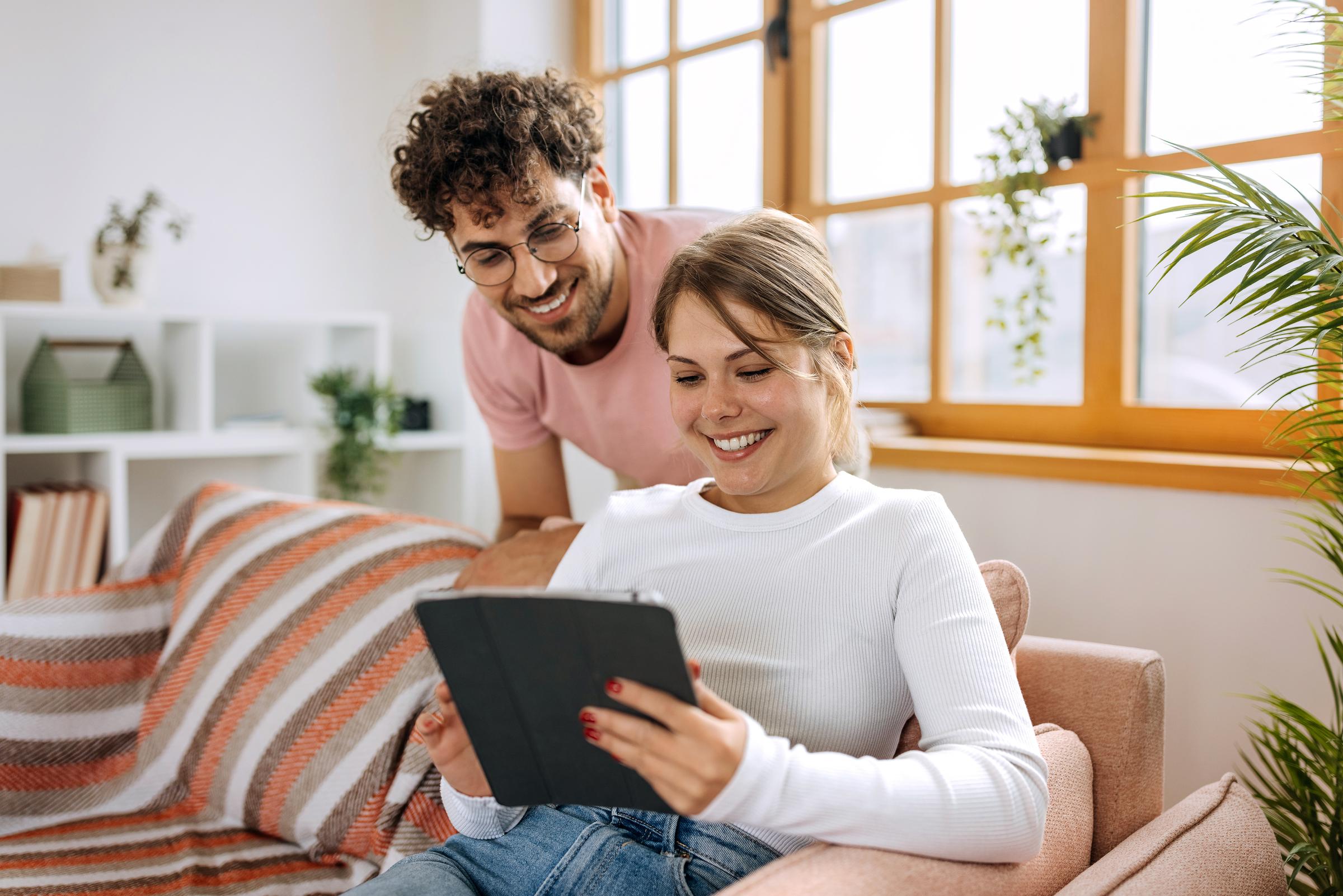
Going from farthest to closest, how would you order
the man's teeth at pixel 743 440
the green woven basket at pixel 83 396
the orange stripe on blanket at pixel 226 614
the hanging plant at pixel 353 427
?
the hanging plant at pixel 353 427 → the green woven basket at pixel 83 396 → the orange stripe on blanket at pixel 226 614 → the man's teeth at pixel 743 440

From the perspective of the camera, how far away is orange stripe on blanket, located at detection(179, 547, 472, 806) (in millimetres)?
1583

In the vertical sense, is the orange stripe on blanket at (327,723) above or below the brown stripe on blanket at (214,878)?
above

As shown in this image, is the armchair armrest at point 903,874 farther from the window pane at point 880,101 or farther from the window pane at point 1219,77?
the window pane at point 880,101

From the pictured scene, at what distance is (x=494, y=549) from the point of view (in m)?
1.47

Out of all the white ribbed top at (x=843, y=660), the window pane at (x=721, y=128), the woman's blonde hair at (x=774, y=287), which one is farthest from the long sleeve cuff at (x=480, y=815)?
the window pane at (x=721, y=128)

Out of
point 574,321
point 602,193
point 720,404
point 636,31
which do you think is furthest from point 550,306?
point 636,31

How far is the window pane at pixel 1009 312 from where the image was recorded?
2146mm

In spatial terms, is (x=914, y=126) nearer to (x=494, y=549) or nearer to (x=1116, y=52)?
(x=1116, y=52)

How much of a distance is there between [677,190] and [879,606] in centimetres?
229

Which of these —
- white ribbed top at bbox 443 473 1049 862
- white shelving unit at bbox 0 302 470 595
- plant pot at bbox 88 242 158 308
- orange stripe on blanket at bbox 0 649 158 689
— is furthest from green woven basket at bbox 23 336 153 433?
white ribbed top at bbox 443 473 1049 862

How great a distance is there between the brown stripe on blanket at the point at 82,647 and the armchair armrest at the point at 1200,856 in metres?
1.47

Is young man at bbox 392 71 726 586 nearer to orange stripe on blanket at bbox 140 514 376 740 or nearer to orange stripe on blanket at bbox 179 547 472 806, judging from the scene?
orange stripe on blanket at bbox 179 547 472 806

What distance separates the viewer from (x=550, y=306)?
1514 millimetres

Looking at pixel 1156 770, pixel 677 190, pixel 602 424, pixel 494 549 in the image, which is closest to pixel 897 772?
pixel 1156 770
